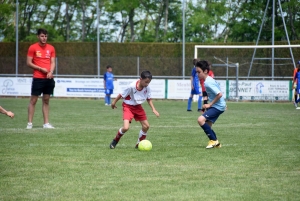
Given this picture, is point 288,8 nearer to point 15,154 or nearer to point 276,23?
point 276,23

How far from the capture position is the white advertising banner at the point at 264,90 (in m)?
30.3

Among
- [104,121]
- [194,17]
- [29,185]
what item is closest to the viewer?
[29,185]

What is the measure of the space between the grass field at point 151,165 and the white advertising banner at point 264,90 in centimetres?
1708

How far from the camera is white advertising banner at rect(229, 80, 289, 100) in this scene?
3028 cm

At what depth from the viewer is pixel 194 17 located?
141ft

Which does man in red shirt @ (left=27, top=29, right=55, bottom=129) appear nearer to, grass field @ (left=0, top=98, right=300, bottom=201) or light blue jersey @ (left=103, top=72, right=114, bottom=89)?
grass field @ (left=0, top=98, right=300, bottom=201)

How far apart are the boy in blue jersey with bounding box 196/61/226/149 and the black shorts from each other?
14.1ft

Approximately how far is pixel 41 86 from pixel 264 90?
1892 centimetres

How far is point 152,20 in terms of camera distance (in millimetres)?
47125

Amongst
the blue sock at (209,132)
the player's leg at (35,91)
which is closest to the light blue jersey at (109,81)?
the player's leg at (35,91)

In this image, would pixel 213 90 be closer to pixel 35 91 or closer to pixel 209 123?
pixel 209 123

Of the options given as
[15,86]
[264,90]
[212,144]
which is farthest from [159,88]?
[212,144]

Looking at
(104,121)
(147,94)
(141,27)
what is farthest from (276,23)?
(147,94)

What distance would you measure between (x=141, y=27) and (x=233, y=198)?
4515cm
